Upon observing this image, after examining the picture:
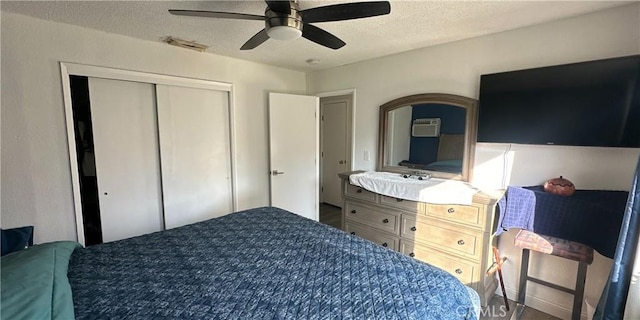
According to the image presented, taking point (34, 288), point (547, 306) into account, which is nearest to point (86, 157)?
point (34, 288)

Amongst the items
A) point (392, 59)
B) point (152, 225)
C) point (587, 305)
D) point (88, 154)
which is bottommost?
point (587, 305)

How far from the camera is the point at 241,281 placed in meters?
1.24

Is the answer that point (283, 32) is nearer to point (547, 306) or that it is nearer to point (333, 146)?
point (547, 306)

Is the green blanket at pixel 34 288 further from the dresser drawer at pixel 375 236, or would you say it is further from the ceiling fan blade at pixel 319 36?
the dresser drawer at pixel 375 236

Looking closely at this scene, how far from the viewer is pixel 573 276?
2.03 meters

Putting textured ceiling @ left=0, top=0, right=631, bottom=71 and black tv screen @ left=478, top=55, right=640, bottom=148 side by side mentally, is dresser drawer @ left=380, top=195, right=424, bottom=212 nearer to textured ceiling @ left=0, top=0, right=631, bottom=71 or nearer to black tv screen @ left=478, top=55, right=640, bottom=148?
black tv screen @ left=478, top=55, right=640, bottom=148

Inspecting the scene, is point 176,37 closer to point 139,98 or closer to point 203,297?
point 139,98

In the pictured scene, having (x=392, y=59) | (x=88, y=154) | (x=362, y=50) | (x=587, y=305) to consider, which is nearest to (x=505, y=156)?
(x=587, y=305)

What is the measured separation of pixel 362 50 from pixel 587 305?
9.05 ft

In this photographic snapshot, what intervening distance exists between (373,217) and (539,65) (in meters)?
1.86

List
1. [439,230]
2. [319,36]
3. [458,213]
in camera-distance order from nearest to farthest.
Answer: [319,36], [458,213], [439,230]

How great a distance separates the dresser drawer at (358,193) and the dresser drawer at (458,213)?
1.82ft

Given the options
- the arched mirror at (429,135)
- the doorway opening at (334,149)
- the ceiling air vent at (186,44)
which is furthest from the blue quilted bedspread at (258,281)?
the doorway opening at (334,149)

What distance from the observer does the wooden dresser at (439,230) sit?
6.71 feet
